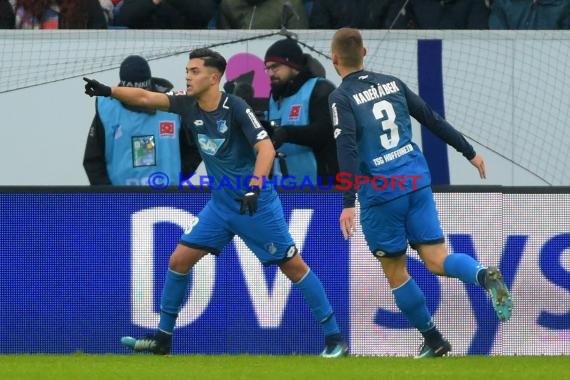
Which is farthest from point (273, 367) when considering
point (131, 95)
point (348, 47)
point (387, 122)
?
point (348, 47)

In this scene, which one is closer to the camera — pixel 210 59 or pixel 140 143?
pixel 210 59

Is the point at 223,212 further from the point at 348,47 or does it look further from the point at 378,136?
the point at 348,47

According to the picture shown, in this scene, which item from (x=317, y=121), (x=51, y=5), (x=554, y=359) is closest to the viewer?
(x=554, y=359)

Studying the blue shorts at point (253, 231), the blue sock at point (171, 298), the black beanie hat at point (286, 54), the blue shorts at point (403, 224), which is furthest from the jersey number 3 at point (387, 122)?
the black beanie hat at point (286, 54)

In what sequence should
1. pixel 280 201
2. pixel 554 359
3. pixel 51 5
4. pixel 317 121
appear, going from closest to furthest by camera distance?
pixel 554 359, pixel 280 201, pixel 317 121, pixel 51 5

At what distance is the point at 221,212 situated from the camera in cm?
986

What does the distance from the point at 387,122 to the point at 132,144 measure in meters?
2.74

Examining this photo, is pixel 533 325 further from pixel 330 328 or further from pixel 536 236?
pixel 330 328

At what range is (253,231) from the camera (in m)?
9.83

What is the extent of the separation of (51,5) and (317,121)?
3.10 meters

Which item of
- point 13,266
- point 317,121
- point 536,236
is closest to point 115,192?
point 13,266

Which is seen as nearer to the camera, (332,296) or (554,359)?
(554,359)

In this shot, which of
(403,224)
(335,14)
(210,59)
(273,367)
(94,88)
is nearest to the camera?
(273,367)

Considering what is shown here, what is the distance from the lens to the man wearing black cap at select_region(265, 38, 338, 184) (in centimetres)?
1123
